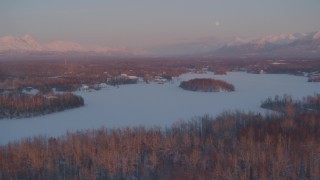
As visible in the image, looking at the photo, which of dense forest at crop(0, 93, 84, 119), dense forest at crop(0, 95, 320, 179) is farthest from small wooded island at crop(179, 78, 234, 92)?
dense forest at crop(0, 95, 320, 179)

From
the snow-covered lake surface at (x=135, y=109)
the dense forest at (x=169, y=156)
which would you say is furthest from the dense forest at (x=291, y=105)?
the dense forest at (x=169, y=156)

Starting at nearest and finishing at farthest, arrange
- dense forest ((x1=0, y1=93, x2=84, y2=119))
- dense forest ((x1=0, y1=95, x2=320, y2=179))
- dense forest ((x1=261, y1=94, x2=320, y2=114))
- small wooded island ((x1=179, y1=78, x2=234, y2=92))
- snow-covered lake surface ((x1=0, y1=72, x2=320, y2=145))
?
dense forest ((x1=0, y1=95, x2=320, y2=179)) → snow-covered lake surface ((x1=0, y1=72, x2=320, y2=145)) → dense forest ((x1=261, y1=94, x2=320, y2=114)) → dense forest ((x1=0, y1=93, x2=84, y2=119)) → small wooded island ((x1=179, y1=78, x2=234, y2=92))

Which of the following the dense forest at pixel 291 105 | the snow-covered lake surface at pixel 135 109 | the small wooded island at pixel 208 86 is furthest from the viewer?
the small wooded island at pixel 208 86

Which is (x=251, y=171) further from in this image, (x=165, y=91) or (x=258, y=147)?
(x=165, y=91)

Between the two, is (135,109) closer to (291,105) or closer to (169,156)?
(291,105)

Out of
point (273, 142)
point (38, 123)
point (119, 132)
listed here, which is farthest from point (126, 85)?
point (273, 142)

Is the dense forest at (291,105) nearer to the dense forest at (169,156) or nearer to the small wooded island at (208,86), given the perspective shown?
the dense forest at (169,156)

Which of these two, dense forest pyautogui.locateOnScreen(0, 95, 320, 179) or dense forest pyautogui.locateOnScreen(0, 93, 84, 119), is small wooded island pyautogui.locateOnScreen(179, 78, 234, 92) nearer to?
dense forest pyautogui.locateOnScreen(0, 93, 84, 119)
